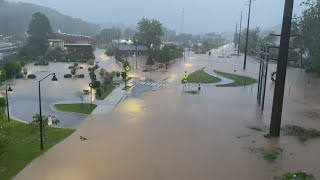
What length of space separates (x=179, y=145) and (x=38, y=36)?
7577 cm

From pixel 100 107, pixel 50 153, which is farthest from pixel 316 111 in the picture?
pixel 50 153

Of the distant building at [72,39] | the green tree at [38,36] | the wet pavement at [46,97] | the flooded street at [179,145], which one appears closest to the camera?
the flooded street at [179,145]

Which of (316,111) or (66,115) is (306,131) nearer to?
(316,111)

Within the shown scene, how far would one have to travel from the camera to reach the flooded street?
69.3ft

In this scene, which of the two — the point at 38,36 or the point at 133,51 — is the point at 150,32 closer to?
the point at 133,51

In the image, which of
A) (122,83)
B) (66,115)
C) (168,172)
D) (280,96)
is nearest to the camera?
(168,172)

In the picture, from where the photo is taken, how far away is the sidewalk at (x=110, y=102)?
35.7 meters

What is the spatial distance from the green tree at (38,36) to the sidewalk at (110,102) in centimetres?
4826

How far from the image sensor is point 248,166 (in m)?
22.2

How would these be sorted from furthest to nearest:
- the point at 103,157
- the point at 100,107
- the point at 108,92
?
the point at 108,92, the point at 100,107, the point at 103,157

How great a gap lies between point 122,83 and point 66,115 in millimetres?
19144

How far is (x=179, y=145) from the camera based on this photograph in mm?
25594

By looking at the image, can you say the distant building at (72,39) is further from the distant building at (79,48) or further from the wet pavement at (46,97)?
the wet pavement at (46,97)

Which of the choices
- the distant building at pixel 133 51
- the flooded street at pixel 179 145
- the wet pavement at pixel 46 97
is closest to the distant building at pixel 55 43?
the distant building at pixel 133 51
